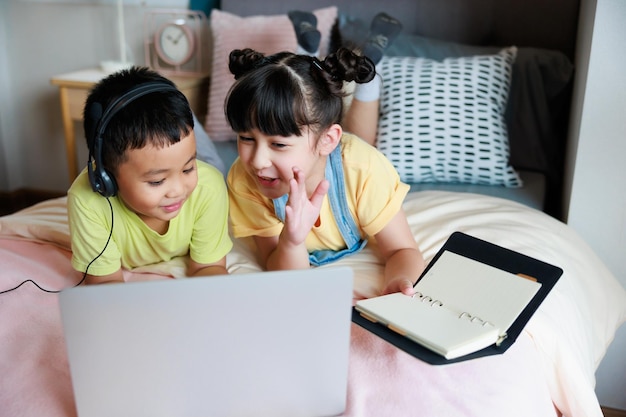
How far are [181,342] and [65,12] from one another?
2448 mm

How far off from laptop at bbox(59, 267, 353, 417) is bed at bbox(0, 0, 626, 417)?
0.40ft

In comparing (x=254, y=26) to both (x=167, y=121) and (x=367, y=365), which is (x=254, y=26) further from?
(x=367, y=365)

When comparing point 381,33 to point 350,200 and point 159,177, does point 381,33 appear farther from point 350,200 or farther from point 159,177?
point 159,177

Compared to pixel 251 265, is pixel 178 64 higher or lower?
higher

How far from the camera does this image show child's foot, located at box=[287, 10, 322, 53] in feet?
6.52

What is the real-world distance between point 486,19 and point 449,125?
57 centimetres

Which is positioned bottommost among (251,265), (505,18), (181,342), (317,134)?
(251,265)

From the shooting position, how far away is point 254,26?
7.54ft

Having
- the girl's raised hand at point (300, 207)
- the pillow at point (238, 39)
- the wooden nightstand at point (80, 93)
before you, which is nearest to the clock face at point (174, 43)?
the wooden nightstand at point (80, 93)

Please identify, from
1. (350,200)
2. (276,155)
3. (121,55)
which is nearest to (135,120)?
(276,155)

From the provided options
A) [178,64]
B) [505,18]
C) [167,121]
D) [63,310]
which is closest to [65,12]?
[178,64]

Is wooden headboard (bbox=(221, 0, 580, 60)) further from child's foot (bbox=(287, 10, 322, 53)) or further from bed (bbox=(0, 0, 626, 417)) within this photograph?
child's foot (bbox=(287, 10, 322, 53))

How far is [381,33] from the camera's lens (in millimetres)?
2057

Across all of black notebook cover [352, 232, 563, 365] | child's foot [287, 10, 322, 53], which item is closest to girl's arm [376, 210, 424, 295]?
black notebook cover [352, 232, 563, 365]
